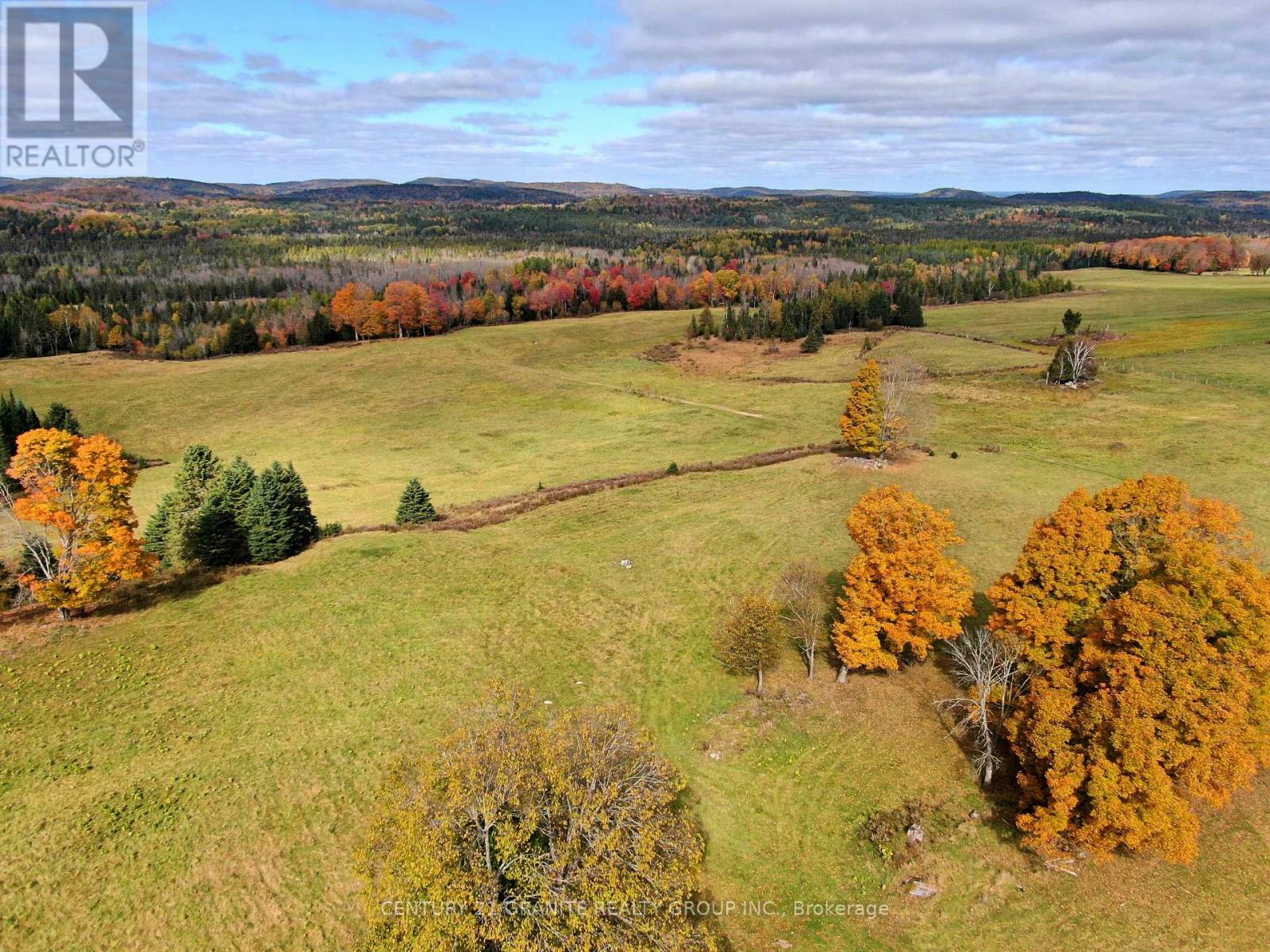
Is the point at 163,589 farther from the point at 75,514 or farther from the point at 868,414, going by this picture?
the point at 868,414

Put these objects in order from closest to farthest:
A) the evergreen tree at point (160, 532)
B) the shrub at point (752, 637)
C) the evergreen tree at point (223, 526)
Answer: the shrub at point (752, 637) < the evergreen tree at point (223, 526) < the evergreen tree at point (160, 532)

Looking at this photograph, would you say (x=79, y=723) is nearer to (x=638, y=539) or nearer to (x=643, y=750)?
(x=643, y=750)

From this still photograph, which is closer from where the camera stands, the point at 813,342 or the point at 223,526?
the point at 223,526

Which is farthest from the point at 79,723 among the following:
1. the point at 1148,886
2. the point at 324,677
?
the point at 1148,886

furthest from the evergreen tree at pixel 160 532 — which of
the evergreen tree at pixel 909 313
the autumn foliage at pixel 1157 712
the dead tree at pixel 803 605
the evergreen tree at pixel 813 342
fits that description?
the evergreen tree at pixel 909 313

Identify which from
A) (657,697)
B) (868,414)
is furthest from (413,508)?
(868,414)

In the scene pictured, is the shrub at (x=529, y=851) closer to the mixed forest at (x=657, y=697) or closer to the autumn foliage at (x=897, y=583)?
the mixed forest at (x=657, y=697)

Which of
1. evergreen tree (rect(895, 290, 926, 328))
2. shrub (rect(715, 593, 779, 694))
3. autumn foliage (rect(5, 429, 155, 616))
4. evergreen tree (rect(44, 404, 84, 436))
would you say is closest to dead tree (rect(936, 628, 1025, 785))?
shrub (rect(715, 593, 779, 694))
